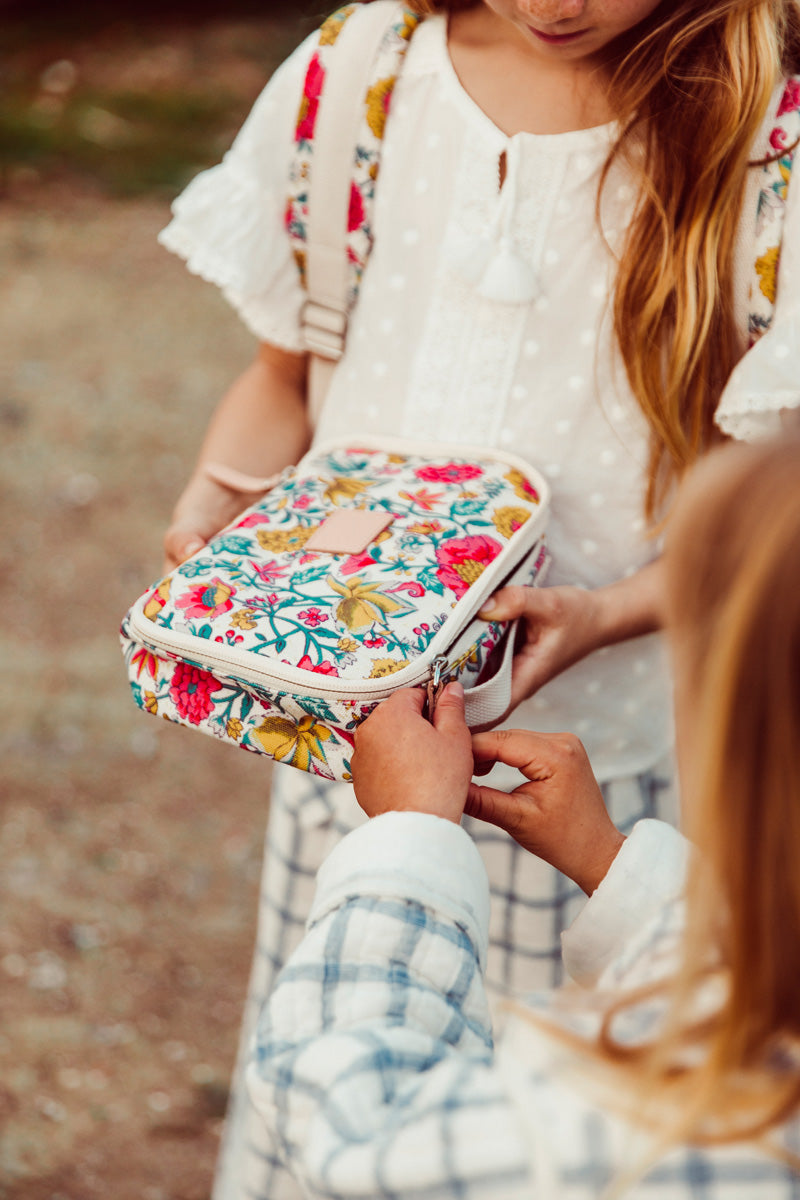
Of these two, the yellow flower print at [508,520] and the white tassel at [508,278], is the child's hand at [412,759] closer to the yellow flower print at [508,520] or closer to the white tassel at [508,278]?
the yellow flower print at [508,520]

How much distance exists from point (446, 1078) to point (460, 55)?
3.87ft

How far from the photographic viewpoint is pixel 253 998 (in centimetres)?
187

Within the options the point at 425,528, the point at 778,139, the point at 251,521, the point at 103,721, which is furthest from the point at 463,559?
the point at 103,721

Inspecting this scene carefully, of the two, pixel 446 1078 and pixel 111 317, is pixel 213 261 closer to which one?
pixel 446 1078

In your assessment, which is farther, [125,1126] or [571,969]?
[125,1126]

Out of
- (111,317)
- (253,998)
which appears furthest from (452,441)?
(111,317)

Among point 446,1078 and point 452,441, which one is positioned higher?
point 452,441

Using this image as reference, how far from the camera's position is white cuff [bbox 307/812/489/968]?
101 cm

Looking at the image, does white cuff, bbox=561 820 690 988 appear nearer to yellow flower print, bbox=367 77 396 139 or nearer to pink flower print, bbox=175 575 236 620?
pink flower print, bbox=175 575 236 620

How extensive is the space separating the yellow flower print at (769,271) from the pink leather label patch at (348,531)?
1.64ft

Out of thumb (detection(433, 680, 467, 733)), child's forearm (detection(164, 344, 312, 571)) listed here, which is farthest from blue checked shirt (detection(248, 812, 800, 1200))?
child's forearm (detection(164, 344, 312, 571))

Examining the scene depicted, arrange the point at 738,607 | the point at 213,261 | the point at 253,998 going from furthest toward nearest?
the point at 253,998 < the point at 213,261 < the point at 738,607

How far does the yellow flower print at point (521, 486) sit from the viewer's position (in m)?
1.38

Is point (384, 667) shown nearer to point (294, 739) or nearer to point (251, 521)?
point (294, 739)
